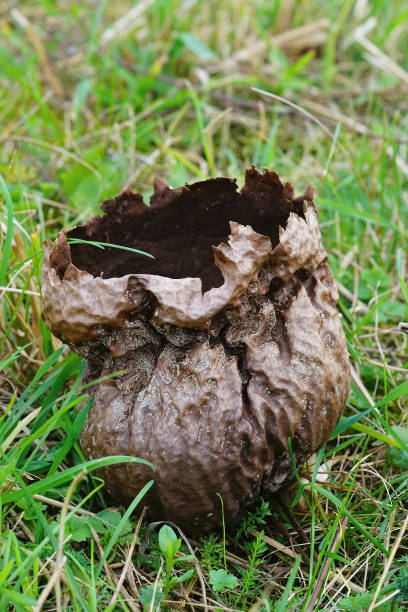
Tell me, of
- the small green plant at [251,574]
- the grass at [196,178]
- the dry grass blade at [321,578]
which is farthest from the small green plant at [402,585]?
the small green plant at [251,574]

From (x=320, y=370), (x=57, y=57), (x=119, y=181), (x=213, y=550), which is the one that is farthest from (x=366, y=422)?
(x=57, y=57)

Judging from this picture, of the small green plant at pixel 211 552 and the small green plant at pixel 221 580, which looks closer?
the small green plant at pixel 221 580

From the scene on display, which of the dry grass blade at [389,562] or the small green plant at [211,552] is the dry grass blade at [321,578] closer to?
the dry grass blade at [389,562]

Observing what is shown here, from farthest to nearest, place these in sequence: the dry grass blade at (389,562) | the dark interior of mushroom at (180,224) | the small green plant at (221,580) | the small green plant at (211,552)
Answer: the dark interior of mushroom at (180,224), the small green plant at (211,552), the small green plant at (221,580), the dry grass blade at (389,562)

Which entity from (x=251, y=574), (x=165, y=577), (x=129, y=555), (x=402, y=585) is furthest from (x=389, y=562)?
(x=129, y=555)

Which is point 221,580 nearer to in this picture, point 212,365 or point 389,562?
point 389,562
